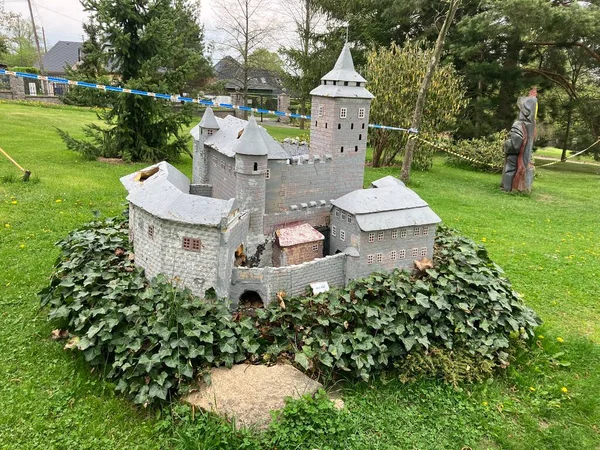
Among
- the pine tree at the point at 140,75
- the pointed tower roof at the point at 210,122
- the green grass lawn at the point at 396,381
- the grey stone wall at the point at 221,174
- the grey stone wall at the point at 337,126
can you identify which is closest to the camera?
the green grass lawn at the point at 396,381

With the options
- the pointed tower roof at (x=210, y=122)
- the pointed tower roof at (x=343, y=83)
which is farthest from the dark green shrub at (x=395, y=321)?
the pointed tower roof at (x=210, y=122)

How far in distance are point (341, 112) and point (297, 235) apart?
2.88 m

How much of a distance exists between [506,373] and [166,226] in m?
6.75

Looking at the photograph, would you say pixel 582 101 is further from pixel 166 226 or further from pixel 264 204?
pixel 166 226

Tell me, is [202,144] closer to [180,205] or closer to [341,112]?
[341,112]

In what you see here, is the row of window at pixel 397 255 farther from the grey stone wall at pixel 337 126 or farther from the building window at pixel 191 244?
the building window at pixel 191 244

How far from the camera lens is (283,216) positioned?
991 centimetres

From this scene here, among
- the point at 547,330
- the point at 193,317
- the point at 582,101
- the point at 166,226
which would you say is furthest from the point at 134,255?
the point at 582,101

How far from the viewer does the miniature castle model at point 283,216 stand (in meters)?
8.17

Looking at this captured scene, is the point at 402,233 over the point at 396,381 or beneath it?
over

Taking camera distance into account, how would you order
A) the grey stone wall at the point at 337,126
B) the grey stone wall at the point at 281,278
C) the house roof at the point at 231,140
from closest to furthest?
the grey stone wall at the point at 281,278 → the house roof at the point at 231,140 → the grey stone wall at the point at 337,126

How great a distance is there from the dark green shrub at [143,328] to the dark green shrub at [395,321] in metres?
0.92

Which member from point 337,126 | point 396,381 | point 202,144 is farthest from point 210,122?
point 396,381

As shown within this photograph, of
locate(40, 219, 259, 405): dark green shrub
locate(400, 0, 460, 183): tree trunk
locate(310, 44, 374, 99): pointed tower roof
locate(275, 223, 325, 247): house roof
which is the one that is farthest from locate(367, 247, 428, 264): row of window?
locate(400, 0, 460, 183): tree trunk
